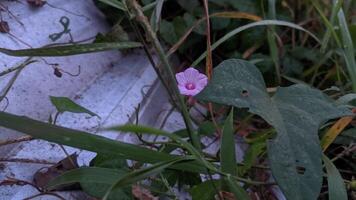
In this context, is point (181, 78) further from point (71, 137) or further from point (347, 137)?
point (347, 137)

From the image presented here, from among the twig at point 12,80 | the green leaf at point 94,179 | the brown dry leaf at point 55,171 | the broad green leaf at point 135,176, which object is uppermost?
the twig at point 12,80

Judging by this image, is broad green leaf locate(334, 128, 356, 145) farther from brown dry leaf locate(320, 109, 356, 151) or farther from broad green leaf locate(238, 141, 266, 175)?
broad green leaf locate(238, 141, 266, 175)

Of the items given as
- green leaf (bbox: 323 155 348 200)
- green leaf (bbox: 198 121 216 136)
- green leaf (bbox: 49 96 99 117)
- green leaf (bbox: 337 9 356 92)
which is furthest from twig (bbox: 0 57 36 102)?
green leaf (bbox: 337 9 356 92)

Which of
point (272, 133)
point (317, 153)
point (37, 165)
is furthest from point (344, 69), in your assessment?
point (37, 165)

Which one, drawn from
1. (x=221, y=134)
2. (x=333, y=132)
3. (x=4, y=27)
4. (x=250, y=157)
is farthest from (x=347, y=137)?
(x=4, y=27)

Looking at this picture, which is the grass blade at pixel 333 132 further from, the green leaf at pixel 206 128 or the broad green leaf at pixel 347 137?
the green leaf at pixel 206 128

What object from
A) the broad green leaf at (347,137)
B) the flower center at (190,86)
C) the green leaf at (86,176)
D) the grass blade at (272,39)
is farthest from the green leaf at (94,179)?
the grass blade at (272,39)
